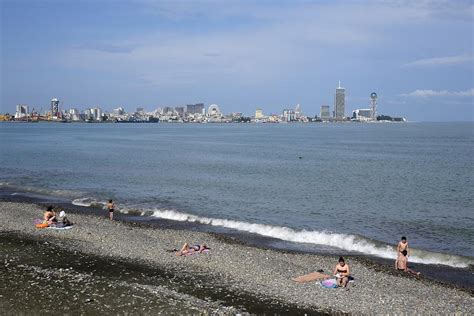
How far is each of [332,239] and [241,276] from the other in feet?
33.6

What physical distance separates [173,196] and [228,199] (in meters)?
4.99

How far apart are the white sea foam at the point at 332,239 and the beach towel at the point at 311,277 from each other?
6.61 m

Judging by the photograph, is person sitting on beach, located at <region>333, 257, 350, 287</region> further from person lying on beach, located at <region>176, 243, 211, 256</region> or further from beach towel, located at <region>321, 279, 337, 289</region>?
person lying on beach, located at <region>176, 243, 211, 256</region>

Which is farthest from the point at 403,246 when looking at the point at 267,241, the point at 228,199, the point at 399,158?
the point at 399,158

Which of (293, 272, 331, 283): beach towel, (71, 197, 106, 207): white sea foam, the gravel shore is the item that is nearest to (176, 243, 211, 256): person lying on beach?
the gravel shore

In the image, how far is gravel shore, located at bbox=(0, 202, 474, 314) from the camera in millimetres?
16188

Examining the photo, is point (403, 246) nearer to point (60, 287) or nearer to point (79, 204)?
point (60, 287)

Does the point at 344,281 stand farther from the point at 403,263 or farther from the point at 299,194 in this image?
the point at 299,194

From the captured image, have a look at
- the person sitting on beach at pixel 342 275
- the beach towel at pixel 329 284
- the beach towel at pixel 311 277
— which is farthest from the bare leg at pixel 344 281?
the beach towel at pixel 311 277

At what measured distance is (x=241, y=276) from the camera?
19.2 meters

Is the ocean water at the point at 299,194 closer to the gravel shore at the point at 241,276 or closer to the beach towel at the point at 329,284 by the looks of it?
the gravel shore at the point at 241,276

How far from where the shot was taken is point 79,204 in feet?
130

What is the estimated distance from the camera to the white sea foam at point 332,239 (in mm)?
24359

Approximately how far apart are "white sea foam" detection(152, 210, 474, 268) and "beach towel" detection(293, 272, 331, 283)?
21.7 ft
